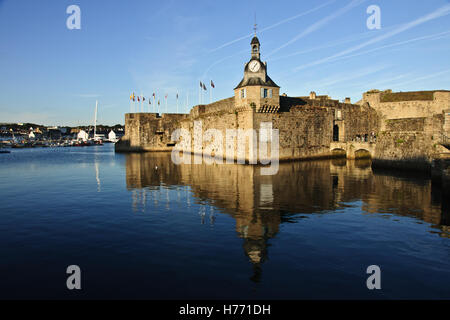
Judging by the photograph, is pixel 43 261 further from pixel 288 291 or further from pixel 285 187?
pixel 285 187

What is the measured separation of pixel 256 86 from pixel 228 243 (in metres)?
Result: 25.7

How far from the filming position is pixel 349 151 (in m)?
40.5

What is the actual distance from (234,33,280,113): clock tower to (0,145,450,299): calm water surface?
16863 mm

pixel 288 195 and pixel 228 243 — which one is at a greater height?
pixel 288 195

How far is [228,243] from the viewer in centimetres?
945

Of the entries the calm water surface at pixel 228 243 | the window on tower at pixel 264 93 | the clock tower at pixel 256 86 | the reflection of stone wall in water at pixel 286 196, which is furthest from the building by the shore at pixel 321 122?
the calm water surface at pixel 228 243

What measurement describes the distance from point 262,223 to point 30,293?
25.3 feet

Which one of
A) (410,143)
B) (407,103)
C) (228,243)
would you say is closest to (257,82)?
(410,143)

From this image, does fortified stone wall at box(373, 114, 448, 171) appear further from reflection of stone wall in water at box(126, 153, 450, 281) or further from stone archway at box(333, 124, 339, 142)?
stone archway at box(333, 124, 339, 142)

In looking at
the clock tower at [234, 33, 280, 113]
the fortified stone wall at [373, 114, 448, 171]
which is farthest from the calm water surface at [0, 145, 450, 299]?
the clock tower at [234, 33, 280, 113]

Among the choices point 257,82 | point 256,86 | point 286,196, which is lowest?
point 286,196

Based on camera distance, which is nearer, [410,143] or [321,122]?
[410,143]

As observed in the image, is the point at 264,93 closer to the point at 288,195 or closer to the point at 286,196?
the point at 288,195
